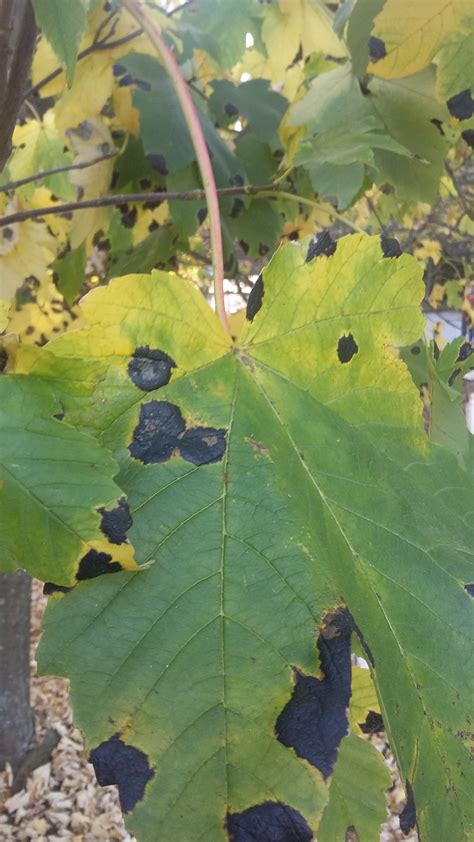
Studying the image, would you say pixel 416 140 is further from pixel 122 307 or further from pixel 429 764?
pixel 429 764

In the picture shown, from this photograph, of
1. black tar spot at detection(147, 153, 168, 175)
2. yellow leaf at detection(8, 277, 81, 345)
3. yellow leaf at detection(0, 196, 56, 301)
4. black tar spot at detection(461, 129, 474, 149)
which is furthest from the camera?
yellow leaf at detection(8, 277, 81, 345)

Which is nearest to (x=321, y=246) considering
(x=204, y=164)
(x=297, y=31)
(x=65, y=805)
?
(x=204, y=164)

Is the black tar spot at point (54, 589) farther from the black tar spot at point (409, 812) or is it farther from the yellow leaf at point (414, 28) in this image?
the yellow leaf at point (414, 28)

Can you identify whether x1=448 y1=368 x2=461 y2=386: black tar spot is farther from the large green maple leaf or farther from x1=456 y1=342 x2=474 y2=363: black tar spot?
the large green maple leaf

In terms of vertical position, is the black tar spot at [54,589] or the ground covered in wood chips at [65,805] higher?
the black tar spot at [54,589]

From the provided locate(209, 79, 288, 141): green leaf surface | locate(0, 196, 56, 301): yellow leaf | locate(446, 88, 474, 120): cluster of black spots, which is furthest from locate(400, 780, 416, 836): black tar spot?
locate(0, 196, 56, 301): yellow leaf

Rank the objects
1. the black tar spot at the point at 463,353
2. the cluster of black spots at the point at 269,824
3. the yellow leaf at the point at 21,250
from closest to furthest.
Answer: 1. the cluster of black spots at the point at 269,824
2. the black tar spot at the point at 463,353
3. the yellow leaf at the point at 21,250

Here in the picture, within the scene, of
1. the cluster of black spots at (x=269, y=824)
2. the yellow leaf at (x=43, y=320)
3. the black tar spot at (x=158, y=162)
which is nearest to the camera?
the cluster of black spots at (x=269, y=824)

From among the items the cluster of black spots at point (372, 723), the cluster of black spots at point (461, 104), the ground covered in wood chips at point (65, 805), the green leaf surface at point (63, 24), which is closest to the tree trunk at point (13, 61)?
the green leaf surface at point (63, 24)

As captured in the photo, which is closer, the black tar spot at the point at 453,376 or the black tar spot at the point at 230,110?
the black tar spot at the point at 453,376
